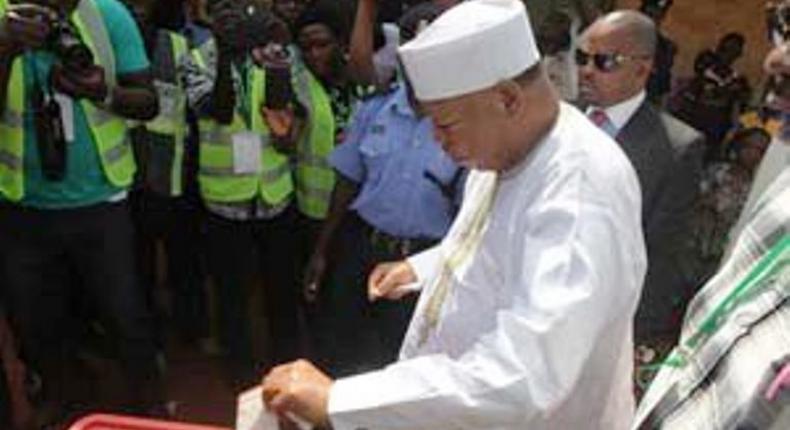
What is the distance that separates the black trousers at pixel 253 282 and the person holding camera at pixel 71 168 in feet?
1.40

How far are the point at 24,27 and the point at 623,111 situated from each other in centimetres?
179

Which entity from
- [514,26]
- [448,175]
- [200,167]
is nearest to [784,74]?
[514,26]

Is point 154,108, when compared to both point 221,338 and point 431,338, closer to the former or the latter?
point 221,338

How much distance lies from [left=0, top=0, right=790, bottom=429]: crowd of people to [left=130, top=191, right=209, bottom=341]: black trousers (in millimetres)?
11

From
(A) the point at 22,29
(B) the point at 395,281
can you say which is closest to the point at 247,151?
(A) the point at 22,29

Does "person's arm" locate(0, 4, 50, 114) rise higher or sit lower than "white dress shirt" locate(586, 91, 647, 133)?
higher

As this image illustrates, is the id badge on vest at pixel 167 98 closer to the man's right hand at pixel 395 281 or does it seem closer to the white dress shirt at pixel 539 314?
the man's right hand at pixel 395 281

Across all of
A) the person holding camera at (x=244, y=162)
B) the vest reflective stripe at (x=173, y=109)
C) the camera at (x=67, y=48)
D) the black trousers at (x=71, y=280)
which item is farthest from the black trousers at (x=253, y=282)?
the camera at (x=67, y=48)

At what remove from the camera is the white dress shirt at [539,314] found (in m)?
1.95

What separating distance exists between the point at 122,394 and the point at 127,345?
1.39 ft

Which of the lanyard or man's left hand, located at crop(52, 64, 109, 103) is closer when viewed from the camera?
the lanyard

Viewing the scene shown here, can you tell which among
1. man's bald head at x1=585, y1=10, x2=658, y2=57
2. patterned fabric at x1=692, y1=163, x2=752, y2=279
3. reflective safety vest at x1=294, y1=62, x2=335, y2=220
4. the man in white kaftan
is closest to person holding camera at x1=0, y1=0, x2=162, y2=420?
reflective safety vest at x1=294, y1=62, x2=335, y2=220

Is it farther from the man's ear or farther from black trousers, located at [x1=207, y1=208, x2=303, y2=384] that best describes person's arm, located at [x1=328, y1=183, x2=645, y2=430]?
black trousers, located at [x1=207, y1=208, x2=303, y2=384]

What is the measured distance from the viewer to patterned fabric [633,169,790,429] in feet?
5.41
